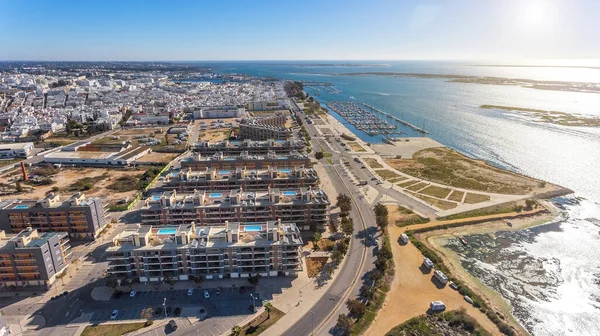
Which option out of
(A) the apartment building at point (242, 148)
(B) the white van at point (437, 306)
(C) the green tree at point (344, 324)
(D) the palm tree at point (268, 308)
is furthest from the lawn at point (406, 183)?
→ (D) the palm tree at point (268, 308)

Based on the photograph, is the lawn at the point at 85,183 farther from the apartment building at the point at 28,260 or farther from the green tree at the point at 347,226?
the green tree at the point at 347,226

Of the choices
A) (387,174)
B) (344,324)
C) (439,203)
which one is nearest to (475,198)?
(439,203)

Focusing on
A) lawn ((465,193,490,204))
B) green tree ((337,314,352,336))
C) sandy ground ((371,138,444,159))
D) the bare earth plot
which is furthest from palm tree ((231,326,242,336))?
sandy ground ((371,138,444,159))

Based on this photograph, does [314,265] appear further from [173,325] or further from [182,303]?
[173,325]

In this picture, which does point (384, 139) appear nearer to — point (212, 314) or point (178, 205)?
point (178, 205)

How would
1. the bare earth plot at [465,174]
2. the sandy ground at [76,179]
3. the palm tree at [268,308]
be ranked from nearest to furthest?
the palm tree at [268,308] → the sandy ground at [76,179] → the bare earth plot at [465,174]
